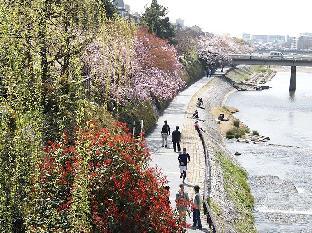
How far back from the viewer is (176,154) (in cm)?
3412

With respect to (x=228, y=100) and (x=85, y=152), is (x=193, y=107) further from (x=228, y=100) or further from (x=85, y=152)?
(x=85, y=152)

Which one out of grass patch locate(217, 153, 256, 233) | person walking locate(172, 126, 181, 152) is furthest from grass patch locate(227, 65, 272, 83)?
person walking locate(172, 126, 181, 152)

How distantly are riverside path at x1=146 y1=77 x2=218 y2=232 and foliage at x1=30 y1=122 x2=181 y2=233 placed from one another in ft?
21.0

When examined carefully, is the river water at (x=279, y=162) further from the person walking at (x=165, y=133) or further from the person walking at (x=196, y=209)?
the person walking at (x=196, y=209)

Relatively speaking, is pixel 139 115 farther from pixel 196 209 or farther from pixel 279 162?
pixel 196 209

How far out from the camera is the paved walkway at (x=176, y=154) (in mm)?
28114

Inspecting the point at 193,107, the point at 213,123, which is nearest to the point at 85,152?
the point at 213,123

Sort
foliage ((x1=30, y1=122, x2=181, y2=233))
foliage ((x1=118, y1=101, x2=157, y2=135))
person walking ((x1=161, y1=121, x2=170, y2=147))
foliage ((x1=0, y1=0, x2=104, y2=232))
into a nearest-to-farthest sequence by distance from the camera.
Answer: foliage ((x1=0, y1=0, x2=104, y2=232)) → foliage ((x1=30, y1=122, x2=181, y2=233)) → person walking ((x1=161, y1=121, x2=170, y2=147)) → foliage ((x1=118, y1=101, x2=157, y2=135))

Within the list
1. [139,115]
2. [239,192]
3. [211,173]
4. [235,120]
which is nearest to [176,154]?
[211,173]

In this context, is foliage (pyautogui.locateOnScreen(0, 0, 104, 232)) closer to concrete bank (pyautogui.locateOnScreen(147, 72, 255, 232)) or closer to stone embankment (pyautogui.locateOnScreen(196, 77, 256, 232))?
concrete bank (pyautogui.locateOnScreen(147, 72, 255, 232))

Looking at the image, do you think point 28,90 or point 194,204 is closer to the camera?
point 28,90

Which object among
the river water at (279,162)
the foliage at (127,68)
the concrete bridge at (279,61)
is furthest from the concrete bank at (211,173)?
the concrete bridge at (279,61)

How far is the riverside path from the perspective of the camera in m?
27.9

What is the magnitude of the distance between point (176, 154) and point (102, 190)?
1942 cm
